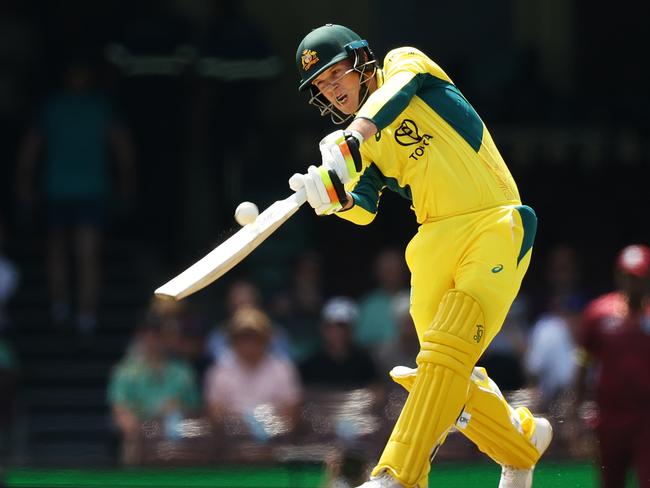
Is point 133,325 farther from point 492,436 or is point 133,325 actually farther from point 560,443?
point 492,436

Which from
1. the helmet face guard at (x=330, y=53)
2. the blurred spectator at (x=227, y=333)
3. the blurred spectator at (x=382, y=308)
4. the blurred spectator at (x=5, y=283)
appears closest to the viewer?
the helmet face guard at (x=330, y=53)

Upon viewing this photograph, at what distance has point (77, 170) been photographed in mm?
12531

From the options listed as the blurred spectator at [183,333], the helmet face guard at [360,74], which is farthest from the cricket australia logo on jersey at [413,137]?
the blurred spectator at [183,333]

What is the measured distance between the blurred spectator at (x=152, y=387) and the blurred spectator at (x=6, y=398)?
28.4 inches

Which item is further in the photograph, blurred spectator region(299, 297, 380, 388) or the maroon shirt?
blurred spectator region(299, 297, 380, 388)

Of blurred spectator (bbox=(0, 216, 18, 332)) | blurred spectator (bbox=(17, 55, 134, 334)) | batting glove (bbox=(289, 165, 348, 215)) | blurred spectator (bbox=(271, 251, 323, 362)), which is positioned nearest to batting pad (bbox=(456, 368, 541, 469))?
batting glove (bbox=(289, 165, 348, 215))

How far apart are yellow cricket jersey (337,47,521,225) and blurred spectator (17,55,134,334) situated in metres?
6.41

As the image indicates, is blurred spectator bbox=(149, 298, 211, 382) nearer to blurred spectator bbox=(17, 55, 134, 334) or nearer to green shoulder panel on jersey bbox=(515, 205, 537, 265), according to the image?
blurred spectator bbox=(17, 55, 134, 334)

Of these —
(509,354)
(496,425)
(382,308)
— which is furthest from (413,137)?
(382,308)

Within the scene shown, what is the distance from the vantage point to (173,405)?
11.1m

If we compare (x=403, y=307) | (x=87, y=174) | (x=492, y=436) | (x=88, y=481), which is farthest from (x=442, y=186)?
(x=87, y=174)

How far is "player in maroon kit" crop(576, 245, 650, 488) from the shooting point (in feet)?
27.3

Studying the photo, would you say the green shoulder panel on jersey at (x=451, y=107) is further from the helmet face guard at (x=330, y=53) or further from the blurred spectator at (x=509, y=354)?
the blurred spectator at (x=509, y=354)

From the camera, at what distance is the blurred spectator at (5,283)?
12.6 metres
